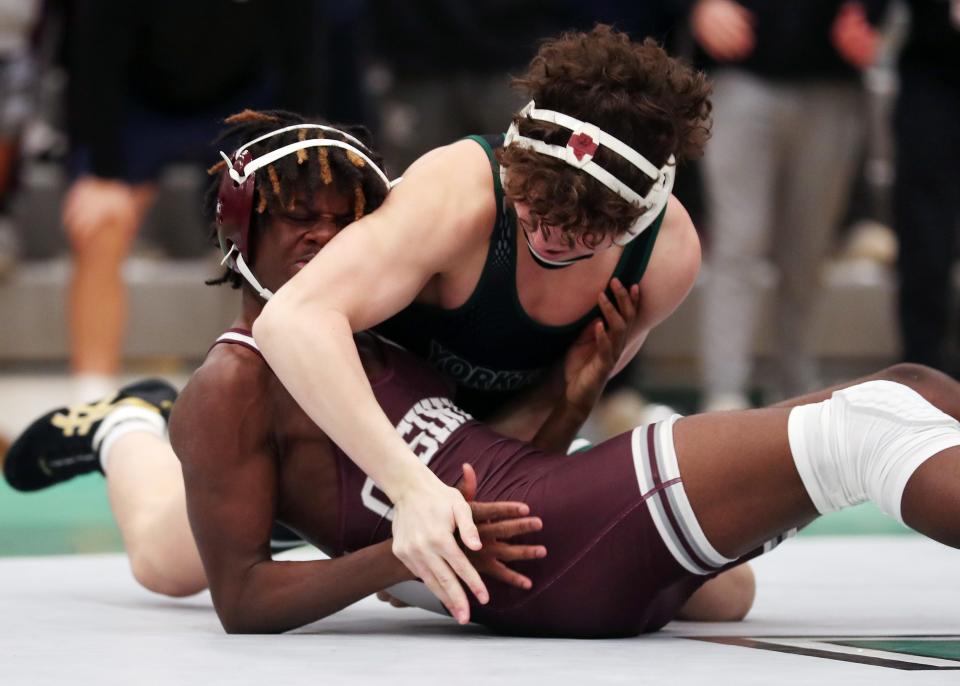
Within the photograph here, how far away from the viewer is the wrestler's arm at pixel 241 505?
2.30m

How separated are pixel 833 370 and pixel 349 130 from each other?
4.81 meters

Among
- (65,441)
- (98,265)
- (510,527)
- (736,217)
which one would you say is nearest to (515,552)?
(510,527)

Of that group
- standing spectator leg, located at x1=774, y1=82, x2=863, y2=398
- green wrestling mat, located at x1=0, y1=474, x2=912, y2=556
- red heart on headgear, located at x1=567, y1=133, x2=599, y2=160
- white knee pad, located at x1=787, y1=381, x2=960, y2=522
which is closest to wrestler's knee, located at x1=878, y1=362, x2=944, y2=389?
white knee pad, located at x1=787, y1=381, x2=960, y2=522

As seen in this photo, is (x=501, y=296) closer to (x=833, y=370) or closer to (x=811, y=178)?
(x=811, y=178)

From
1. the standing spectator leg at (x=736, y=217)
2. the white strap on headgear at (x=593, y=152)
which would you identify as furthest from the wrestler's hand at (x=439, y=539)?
the standing spectator leg at (x=736, y=217)

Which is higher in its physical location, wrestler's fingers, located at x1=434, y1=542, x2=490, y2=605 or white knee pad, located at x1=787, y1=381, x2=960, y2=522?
white knee pad, located at x1=787, y1=381, x2=960, y2=522

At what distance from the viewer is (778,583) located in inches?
125

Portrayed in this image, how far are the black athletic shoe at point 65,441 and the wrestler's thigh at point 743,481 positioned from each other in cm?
139

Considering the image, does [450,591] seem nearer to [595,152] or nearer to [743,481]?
[743,481]

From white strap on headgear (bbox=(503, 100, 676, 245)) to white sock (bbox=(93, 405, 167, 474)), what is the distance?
120 centimetres

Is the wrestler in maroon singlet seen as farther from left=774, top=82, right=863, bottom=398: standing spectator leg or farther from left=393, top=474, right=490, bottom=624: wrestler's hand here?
left=774, top=82, right=863, bottom=398: standing spectator leg

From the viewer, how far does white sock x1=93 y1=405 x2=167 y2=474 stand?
3223 mm

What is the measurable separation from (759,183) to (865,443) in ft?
10.5

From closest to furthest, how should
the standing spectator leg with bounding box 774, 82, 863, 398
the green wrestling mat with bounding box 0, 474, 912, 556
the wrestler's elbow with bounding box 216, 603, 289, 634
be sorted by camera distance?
the wrestler's elbow with bounding box 216, 603, 289, 634
the green wrestling mat with bounding box 0, 474, 912, 556
the standing spectator leg with bounding box 774, 82, 863, 398
